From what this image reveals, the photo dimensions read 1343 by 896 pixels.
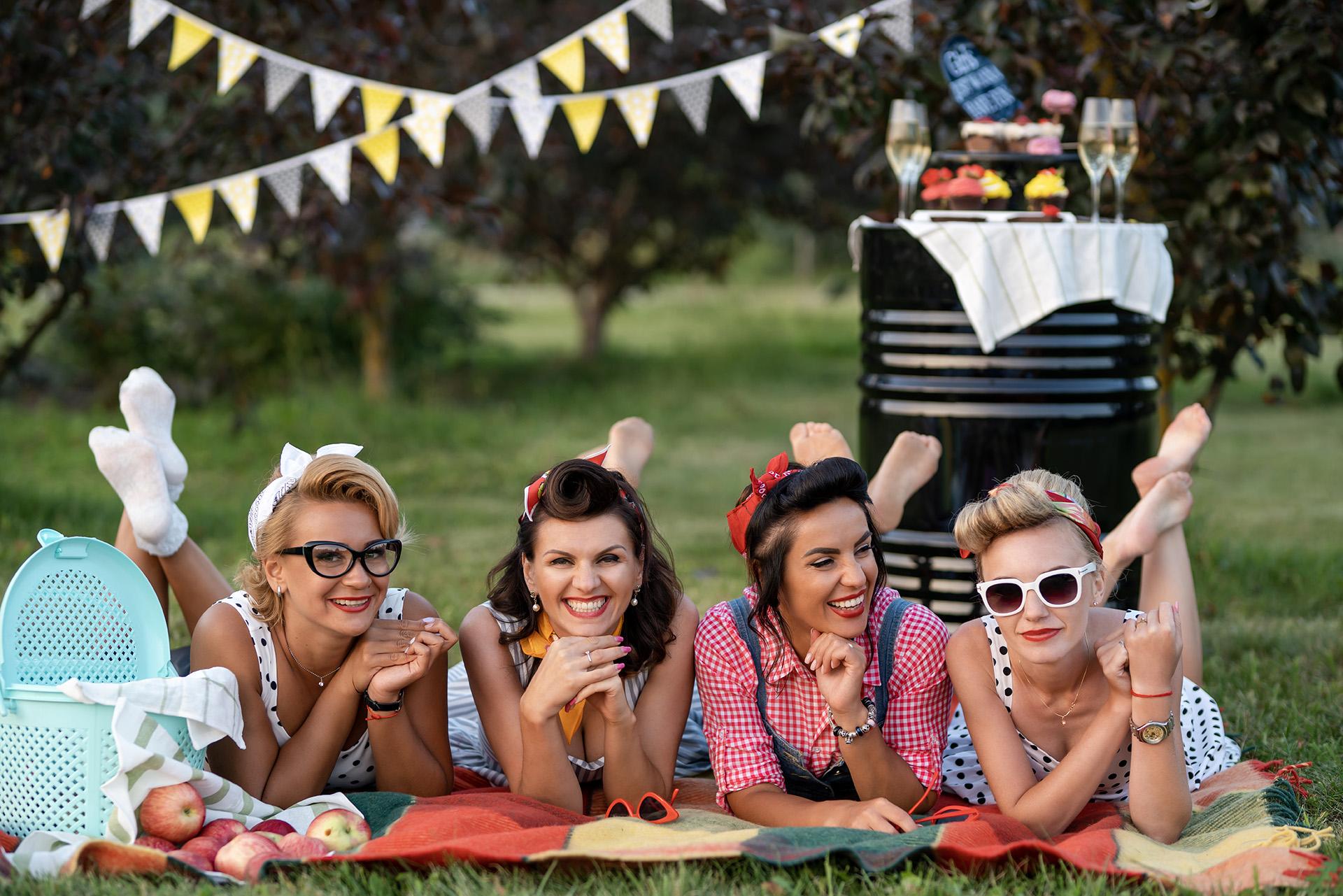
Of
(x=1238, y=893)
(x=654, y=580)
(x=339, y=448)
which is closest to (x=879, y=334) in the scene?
(x=654, y=580)

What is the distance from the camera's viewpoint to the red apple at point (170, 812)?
2791 millimetres

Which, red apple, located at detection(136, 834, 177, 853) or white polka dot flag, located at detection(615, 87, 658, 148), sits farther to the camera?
white polka dot flag, located at detection(615, 87, 658, 148)

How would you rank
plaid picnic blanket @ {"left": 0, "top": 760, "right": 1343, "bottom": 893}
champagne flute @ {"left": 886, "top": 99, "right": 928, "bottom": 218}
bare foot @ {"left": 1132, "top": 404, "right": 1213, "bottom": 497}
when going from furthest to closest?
1. champagne flute @ {"left": 886, "top": 99, "right": 928, "bottom": 218}
2. bare foot @ {"left": 1132, "top": 404, "right": 1213, "bottom": 497}
3. plaid picnic blanket @ {"left": 0, "top": 760, "right": 1343, "bottom": 893}

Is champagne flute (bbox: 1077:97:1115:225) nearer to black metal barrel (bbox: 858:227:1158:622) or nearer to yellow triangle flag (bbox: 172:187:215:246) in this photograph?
black metal barrel (bbox: 858:227:1158:622)

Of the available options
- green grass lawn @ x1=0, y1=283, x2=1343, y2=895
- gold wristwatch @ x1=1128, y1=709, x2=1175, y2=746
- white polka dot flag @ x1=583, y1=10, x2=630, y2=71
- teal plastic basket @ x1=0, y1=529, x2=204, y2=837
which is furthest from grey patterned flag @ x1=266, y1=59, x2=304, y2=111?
gold wristwatch @ x1=1128, y1=709, x2=1175, y2=746

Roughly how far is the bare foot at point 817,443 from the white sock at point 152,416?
174 cm

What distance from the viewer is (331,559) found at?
3062mm

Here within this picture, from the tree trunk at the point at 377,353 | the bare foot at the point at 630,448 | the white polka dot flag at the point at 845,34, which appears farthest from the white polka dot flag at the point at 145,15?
the tree trunk at the point at 377,353

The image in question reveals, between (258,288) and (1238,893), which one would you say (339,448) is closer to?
(1238,893)

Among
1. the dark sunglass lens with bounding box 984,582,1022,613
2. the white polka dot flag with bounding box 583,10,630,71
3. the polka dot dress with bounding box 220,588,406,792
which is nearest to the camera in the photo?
the dark sunglass lens with bounding box 984,582,1022,613

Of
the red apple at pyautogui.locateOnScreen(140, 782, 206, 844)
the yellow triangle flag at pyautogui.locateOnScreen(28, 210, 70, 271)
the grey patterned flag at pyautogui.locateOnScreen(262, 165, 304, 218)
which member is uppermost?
the grey patterned flag at pyautogui.locateOnScreen(262, 165, 304, 218)

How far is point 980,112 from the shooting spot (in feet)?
15.9

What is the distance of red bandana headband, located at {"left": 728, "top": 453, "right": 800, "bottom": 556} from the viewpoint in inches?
123

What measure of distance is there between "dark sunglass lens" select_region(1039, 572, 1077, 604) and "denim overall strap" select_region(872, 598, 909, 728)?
401 mm
